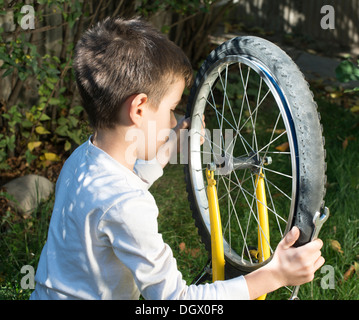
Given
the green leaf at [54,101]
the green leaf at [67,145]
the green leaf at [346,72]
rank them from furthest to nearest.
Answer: the green leaf at [67,145] → the green leaf at [54,101] → the green leaf at [346,72]

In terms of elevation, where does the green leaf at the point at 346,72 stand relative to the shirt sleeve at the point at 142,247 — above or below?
above

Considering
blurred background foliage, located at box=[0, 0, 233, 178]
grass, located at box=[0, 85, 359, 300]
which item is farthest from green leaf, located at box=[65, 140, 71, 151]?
grass, located at box=[0, 85, 359, 300]

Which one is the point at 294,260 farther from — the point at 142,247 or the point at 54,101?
the point at 54,101

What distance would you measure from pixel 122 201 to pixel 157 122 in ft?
1.01

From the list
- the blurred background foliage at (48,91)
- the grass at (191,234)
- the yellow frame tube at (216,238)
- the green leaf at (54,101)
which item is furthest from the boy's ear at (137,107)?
the green leaf at (54,101)

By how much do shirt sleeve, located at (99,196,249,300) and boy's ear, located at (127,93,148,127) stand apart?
0.25 meters

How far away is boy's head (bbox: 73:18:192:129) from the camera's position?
1.50 m

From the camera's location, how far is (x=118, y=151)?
1.54 meters

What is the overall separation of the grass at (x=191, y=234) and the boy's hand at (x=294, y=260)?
79cm

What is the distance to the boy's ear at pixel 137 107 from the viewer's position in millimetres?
1484

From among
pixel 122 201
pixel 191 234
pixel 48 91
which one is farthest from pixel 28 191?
pixel 122 201

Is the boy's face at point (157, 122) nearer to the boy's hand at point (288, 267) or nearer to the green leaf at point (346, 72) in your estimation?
the boy's hand at point (288, 267)

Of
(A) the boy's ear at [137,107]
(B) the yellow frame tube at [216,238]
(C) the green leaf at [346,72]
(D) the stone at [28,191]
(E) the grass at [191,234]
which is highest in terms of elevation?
(A) the boy's ear at [137,107]

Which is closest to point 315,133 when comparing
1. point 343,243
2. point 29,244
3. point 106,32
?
point 106,32
